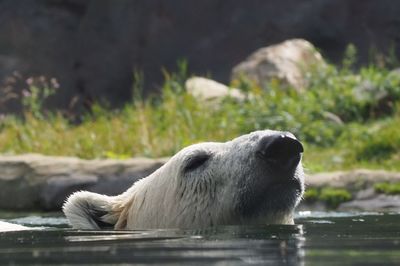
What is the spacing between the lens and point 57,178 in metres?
10.6

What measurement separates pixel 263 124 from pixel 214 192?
819cm

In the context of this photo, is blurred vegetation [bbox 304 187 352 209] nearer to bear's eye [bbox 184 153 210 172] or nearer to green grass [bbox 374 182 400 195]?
green grass [bbox 374 182 400 195]

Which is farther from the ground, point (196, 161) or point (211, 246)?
point (196, 161)

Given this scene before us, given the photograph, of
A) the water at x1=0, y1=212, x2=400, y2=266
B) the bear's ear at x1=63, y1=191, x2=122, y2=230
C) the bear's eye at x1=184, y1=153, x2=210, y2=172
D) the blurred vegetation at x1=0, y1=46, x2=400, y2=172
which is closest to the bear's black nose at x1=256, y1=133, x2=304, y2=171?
the water at x1=0, y1=212, x2=400, y2=266

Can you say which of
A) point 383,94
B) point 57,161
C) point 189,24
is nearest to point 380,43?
point 189,24

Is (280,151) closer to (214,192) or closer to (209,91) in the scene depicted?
(214,192)

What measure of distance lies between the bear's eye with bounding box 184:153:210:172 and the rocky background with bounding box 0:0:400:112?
14261mm

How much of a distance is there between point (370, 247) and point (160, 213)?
1.75 m

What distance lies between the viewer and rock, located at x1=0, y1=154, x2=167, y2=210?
10430 mm

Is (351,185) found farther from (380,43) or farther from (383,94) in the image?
(380,43)

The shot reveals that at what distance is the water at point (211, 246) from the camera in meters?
3.73

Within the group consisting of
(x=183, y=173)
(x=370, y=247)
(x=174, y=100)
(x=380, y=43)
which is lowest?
(x=370, y=247)

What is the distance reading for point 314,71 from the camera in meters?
16.1

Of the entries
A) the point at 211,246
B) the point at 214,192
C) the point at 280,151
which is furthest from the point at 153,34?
the point at 211,246
